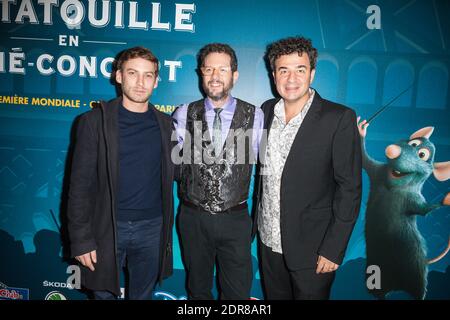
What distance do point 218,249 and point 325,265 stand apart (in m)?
0.71

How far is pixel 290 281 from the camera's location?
2133mm

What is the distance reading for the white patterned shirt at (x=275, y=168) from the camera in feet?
6.50

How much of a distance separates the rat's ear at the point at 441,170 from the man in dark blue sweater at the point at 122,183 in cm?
223

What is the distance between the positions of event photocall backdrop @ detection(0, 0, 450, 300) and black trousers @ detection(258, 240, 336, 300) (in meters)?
0.76

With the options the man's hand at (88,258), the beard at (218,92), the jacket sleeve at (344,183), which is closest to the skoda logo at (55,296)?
the man's hand at (88,258)

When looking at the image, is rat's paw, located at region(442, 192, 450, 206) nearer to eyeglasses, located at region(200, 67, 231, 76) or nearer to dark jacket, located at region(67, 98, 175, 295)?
eyeglasses, located at region(200, 67, 231, 76)

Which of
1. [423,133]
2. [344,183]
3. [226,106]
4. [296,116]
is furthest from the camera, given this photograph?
[423,133]

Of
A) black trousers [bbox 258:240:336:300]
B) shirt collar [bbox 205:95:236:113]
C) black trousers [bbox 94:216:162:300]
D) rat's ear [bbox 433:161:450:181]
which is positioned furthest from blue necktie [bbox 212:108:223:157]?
rat's ear [bbox 433:161:450:181]

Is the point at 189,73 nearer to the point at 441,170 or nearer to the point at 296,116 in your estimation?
the point at 296,116

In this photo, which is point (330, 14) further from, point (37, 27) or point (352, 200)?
point (37, 27)

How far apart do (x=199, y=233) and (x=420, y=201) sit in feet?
6.39

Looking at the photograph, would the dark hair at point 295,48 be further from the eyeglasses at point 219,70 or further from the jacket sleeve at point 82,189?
the jacket sleeve at point 82,189

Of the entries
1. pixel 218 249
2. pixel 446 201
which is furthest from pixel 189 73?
pixel 446 201

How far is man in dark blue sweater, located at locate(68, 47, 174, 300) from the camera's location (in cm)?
194
